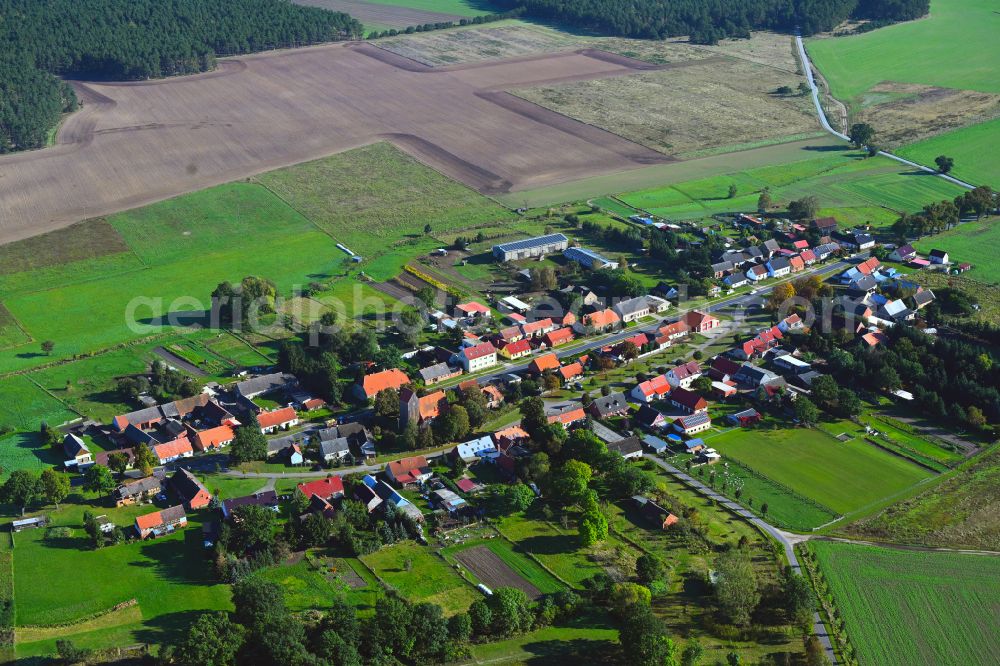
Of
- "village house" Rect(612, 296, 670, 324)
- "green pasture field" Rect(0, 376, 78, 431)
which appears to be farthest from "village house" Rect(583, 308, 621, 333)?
"green pasture field" Rect(0, 376, 78, 431)

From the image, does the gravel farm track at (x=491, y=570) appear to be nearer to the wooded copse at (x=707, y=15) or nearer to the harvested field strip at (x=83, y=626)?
the harvested field strip at (x=83, y=626)

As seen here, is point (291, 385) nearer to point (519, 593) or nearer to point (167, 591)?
point (167, 591)

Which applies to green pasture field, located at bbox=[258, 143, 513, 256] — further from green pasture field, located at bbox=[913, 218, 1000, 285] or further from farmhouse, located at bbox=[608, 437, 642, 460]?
green pasture field, located at bbox=[913, 218, 1000, 285]

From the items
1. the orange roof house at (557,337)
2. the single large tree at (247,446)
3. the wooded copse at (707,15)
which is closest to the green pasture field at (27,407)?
the single large tree at (247,446)

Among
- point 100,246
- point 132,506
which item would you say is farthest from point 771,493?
point 100,246

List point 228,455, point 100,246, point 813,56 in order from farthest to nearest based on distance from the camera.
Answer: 1. point 813,56
2. point 100,246
3. point 228,455

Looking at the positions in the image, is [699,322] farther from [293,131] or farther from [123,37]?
[123,37]

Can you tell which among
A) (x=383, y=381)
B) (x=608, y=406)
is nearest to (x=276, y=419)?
(x=383, y=381)
